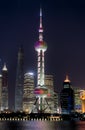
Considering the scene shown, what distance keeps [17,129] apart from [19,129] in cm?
82

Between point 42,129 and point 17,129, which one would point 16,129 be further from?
point 42,129

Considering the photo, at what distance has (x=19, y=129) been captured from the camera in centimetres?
15312

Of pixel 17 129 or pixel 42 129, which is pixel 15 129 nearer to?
pixel 17 129

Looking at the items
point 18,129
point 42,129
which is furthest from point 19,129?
point 42,129

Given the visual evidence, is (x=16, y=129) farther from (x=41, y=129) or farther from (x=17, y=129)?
(x=41, y=129)

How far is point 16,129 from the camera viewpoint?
501 feet

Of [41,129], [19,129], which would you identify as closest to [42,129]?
[41,129]

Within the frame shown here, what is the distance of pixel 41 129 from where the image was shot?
14875 cm

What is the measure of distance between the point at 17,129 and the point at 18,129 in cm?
44

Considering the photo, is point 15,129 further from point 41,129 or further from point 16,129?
point 41,129

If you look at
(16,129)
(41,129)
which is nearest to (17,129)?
(16,129)

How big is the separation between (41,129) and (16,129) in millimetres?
10194

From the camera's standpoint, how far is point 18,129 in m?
153

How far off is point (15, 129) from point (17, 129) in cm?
82
